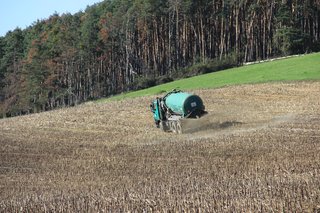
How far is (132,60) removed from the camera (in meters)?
98.5

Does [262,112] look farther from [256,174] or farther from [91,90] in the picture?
[91,90]

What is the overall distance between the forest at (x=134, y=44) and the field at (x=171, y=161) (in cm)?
3570

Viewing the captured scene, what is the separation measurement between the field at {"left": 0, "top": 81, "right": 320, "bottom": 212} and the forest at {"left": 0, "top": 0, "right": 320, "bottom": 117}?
35.7 meters

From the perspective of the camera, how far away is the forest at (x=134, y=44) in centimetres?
7875

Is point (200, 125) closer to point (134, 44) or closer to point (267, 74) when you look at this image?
point (267, 74)

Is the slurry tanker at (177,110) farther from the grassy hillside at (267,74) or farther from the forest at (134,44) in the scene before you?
the forest at (134,44)

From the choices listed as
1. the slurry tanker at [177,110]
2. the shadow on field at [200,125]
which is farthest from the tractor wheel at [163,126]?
the shadow on field at [200,125]

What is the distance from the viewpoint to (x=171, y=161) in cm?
1877

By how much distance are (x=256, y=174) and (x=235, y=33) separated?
73686 mm

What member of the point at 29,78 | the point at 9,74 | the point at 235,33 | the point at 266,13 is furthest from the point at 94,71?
the point at 266,13

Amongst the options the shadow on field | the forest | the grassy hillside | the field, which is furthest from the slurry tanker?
the forest

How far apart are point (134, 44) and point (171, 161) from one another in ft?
264

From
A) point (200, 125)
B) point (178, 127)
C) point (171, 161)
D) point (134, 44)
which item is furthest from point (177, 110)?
point (134, 44)

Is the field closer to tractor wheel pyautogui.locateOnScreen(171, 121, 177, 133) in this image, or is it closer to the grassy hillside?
tractor wheel pyautogui.locateOnScreen(171, 121, 177, 133)
